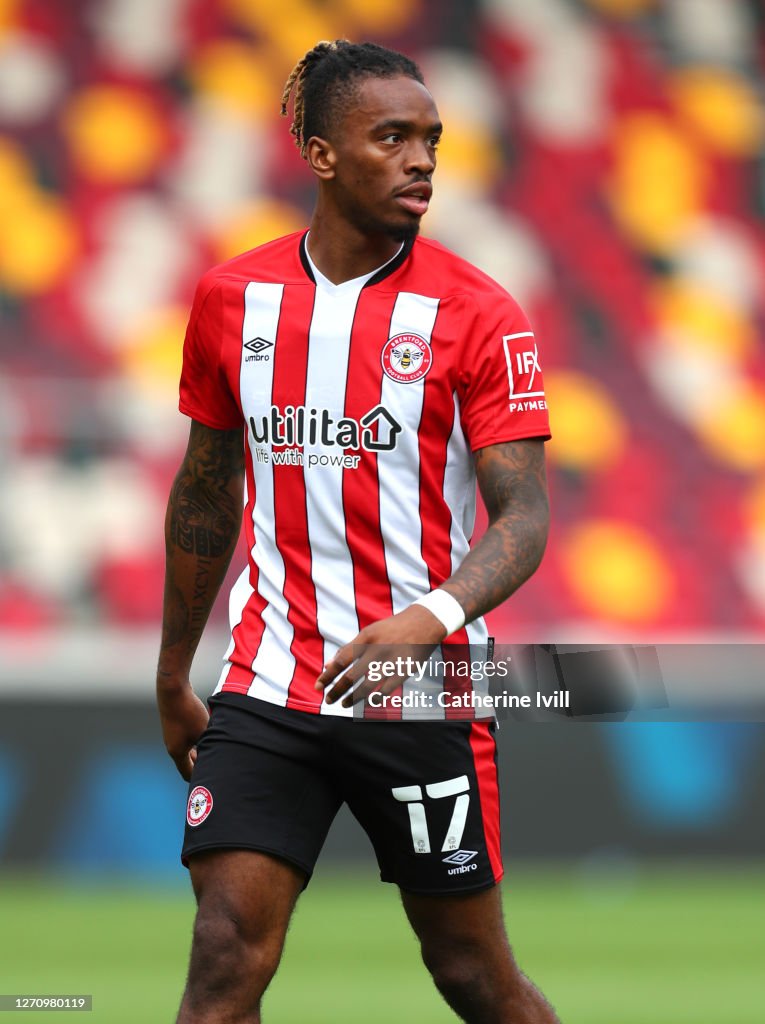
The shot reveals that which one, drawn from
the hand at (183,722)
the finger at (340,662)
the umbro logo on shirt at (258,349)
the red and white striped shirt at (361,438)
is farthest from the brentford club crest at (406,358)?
the hand at (183,722)

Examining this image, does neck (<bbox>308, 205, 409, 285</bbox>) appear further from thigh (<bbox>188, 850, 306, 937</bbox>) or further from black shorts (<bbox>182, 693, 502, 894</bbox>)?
thigh (<bbox>188, 850, 306, 937</bbox>)

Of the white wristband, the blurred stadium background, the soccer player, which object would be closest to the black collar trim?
the soccer player

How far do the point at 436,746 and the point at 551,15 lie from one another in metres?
9.46

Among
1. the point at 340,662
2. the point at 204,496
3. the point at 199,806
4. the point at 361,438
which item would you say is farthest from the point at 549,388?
the point at 340,662

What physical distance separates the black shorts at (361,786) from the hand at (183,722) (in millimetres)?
295

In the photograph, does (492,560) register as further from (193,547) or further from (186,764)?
(186,764)

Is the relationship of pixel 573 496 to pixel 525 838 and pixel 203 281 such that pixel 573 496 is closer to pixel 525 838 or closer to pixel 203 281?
pixel 525 838

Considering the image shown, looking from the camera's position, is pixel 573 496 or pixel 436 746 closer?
pixel 436 746

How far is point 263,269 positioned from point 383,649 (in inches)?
40.4

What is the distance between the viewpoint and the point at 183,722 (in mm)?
3773

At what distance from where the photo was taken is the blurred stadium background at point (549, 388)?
8336 mm

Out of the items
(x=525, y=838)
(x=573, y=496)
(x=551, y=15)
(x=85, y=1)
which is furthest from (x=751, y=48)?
(x=525, y=838)

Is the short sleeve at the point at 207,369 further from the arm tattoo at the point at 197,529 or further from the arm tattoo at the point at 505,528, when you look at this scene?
the arm tattoo at the point at 505,528

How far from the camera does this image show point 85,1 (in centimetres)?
1141
